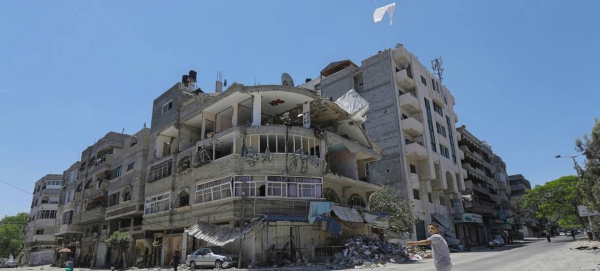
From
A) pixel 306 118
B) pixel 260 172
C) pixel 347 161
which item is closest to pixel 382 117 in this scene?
pixel 347 161

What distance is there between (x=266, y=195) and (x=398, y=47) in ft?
95.7

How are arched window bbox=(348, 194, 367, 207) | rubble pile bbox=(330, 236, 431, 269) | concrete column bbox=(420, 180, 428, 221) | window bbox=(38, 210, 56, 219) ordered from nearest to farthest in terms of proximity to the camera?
1. rubble pile bbox=(330, 236, 431, 269)
2. arched window bbox=(348, 194, 367, 207)
3. concrete column bbox=(420, 180, 428, 221)
4. window bbox=(38, 210, 56, 219)

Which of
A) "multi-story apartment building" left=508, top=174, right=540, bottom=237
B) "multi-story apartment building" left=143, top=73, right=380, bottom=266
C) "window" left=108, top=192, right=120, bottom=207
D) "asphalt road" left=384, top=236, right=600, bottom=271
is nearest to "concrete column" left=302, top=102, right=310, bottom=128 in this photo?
"multi-story apartment building" left=143, top=73, right=380, bottom=266

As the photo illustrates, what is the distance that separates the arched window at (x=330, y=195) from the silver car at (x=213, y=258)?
26.4 feet

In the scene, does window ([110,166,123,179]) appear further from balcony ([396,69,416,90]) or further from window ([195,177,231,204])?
balcony ([396,69,416,90])

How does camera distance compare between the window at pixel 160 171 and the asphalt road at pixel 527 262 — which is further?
the window at pixel 160 171

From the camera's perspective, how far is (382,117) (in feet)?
137

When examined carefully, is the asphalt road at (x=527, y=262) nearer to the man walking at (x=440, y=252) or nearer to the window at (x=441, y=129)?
the man walking at (x=440, y=252)

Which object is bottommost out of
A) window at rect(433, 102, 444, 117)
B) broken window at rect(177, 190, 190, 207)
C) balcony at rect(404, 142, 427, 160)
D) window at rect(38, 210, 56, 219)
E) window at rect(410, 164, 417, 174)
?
broken window at rect(177, 190, 190, 207)

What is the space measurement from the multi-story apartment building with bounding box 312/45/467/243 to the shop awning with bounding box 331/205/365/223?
1477 centimetres

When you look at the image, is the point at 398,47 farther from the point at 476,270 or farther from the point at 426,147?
the point at 476,270

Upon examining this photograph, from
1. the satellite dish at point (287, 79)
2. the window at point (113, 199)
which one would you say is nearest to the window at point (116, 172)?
the window at point (113, 199)

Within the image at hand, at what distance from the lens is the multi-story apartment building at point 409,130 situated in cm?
3950

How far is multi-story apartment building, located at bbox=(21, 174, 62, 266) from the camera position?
57219mm
